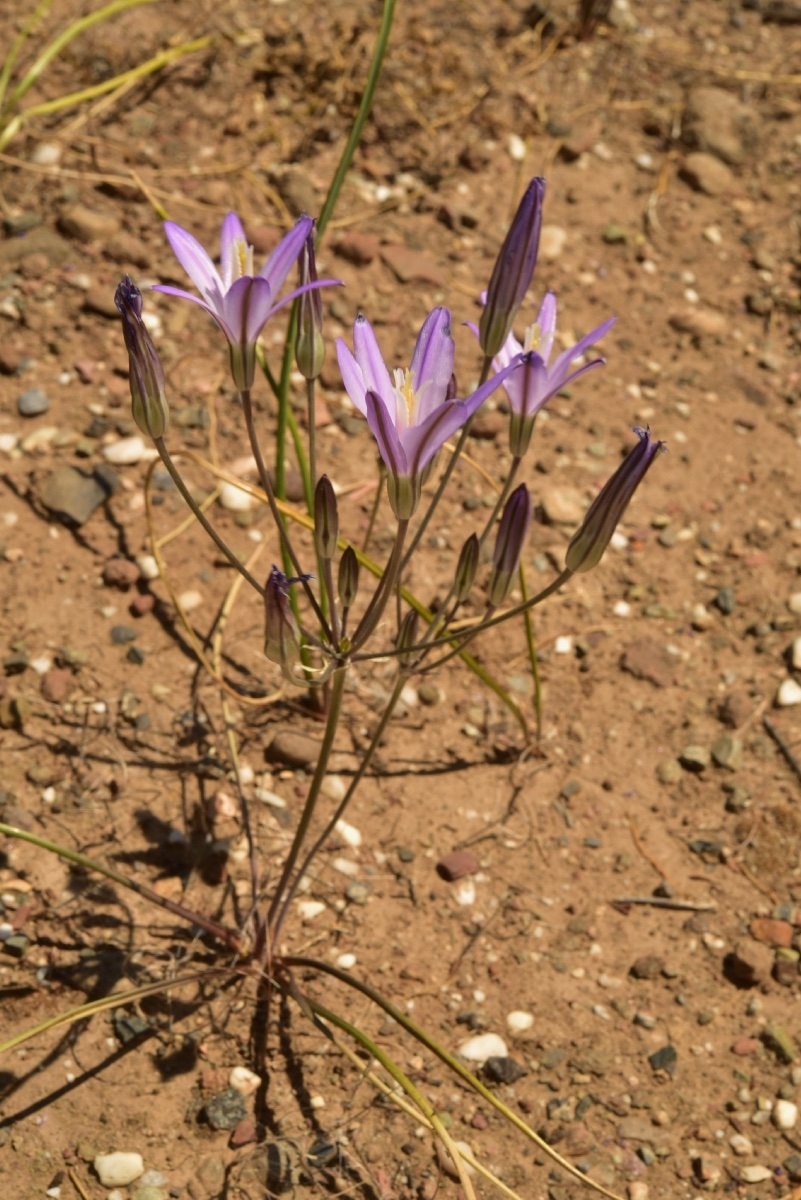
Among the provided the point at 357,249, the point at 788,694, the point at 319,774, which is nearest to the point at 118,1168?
the point at 319,774

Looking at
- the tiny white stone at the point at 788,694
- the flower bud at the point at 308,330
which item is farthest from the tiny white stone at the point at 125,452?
the tiny white stone at the point at 788,694

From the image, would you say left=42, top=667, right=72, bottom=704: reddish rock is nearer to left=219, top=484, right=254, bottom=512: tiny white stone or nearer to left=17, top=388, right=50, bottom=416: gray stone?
left=219, top=484, right=254, bottom=512: tiny white stone

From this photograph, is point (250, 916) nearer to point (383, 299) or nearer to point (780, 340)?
point (383, 299)

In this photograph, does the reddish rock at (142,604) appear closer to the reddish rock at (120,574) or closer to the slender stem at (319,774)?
the reddish rock at (120,574)

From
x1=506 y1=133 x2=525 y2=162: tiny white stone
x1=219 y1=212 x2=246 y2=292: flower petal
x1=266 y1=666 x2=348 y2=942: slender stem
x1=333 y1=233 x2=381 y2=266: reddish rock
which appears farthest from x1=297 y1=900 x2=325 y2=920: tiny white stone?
x1=506 y1=133 x2=525 y2=162: tiny white stone

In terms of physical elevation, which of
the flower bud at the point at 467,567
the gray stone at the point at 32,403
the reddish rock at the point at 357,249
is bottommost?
the gray stone at the point at 32,403

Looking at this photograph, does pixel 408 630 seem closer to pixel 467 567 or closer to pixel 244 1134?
pixel 467 567

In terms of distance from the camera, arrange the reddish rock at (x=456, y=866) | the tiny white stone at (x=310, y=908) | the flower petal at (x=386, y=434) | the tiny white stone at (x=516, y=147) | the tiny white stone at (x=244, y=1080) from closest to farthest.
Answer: the flower petal at (x=386, y=434), the tiny white stone at (x=244, y=1080), the tiny white stone at (x=310, y=908), the reddish rock at (x=456, y=866), the tiny white stone at (x=516, y=147)
